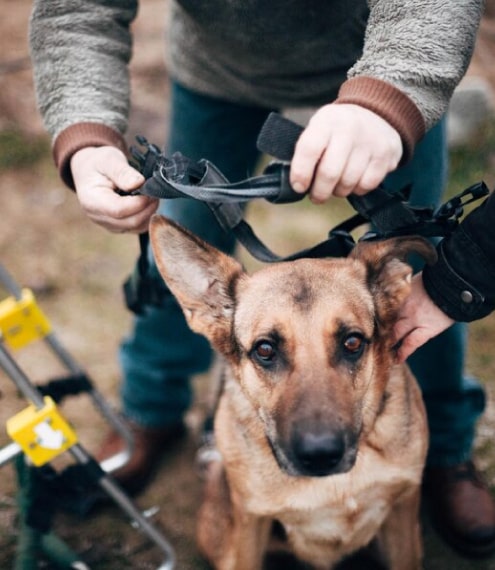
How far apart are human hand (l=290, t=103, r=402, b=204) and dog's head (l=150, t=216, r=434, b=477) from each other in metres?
0.41

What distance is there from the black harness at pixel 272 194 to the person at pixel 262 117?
0.33 feet

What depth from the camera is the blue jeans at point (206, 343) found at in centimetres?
277

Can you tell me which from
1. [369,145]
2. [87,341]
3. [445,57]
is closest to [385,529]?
[369,145]

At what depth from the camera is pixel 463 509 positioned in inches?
122

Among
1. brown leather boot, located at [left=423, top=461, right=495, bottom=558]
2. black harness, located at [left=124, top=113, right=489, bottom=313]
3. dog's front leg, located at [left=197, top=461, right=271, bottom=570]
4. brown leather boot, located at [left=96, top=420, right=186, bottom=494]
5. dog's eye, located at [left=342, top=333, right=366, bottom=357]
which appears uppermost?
black harness, located at [left=124, top=113, right=489, bottom=313]

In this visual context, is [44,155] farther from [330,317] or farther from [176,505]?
[330,317]

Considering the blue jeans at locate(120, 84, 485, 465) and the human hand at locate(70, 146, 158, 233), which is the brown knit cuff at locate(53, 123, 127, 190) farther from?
the blue jeans at locate(120, 84, 485, 465)

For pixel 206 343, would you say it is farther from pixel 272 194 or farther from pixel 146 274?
pixel 272 194

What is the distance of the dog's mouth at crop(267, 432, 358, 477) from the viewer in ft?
6.52

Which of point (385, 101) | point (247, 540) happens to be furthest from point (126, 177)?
point (247, 540)

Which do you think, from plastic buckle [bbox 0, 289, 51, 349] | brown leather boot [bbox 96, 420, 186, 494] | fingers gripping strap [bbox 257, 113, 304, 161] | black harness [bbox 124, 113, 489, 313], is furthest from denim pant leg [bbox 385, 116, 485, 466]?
plastic buckle [bbox 0, 289, 51, 349]

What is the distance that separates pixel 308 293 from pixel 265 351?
0.23m

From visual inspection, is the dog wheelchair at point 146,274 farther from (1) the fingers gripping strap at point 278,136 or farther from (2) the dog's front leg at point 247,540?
(2) the dog's front leg at point 247,540

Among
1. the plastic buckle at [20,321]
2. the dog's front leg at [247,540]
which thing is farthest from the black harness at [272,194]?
the dog's front leg at [247,540]
